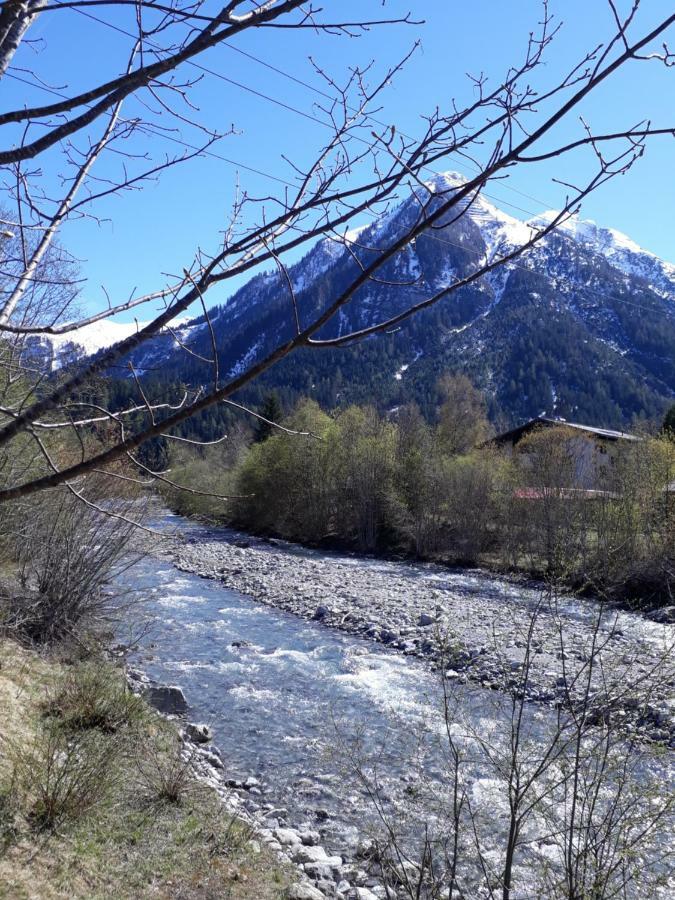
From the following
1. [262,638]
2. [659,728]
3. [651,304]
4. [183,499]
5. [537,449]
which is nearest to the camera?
[659,728]

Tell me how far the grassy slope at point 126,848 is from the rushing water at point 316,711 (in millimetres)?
1190

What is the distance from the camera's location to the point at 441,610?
11.3 metres

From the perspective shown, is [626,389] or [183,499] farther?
[626,389]

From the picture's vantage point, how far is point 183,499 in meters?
23.2

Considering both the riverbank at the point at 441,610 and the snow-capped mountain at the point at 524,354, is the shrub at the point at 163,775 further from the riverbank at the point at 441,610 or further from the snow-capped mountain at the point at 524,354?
the snow-capped mountain at the point at 524,354

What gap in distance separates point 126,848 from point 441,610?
23.6 feet

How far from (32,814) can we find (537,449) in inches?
1063

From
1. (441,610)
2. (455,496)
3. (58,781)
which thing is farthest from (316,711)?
(455,496)

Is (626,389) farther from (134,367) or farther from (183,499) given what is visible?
(134,367)

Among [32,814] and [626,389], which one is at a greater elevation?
[626,389]

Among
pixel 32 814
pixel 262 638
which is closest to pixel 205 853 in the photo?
pixel 32 814

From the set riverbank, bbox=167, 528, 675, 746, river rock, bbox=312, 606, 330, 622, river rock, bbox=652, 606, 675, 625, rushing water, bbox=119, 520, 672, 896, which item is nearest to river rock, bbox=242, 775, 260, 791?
rushing water, bbox=119, 520, 672, 896

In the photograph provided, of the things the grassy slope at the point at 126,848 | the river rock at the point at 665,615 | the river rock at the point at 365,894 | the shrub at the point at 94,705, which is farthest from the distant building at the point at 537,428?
the grassy slope at the point at 126,848

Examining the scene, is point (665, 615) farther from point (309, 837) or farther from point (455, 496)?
point (309, 837)
